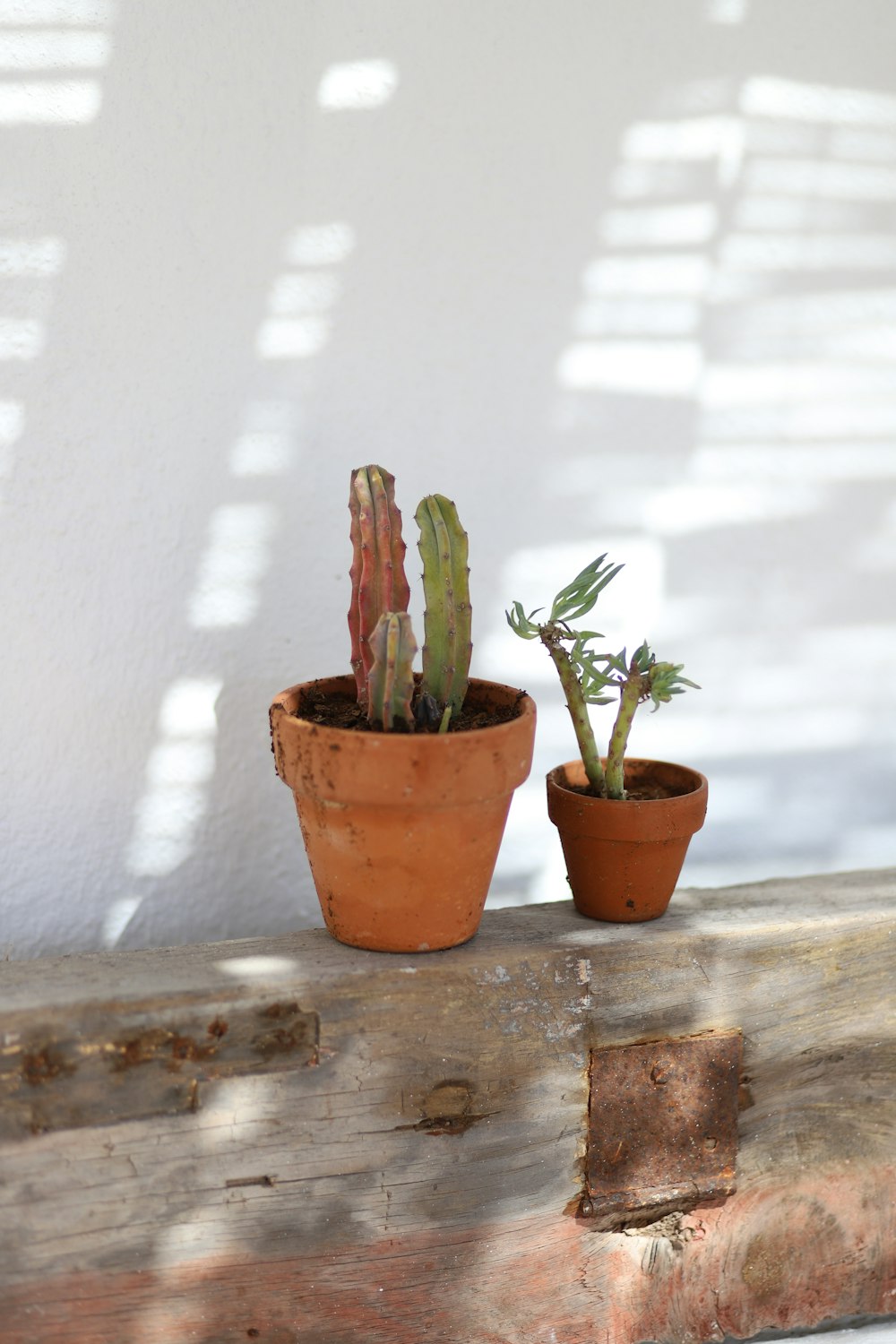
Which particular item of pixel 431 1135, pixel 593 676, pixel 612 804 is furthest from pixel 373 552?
pixel 431 1135

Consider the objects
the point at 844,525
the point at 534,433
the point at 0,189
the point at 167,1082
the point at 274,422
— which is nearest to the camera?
the point at 167,1082

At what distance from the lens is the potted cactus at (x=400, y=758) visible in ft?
3.94

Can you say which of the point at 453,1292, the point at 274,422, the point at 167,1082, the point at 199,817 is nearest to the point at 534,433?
the point at 274,422

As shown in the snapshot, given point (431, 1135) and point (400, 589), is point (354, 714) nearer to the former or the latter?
point (400, 589)

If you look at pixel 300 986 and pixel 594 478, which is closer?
pixel 300 986

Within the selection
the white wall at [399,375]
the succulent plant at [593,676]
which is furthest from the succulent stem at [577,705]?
the white wall at [399,375]

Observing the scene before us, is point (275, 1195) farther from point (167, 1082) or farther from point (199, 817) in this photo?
point (199, 817)

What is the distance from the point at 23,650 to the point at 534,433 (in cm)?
71

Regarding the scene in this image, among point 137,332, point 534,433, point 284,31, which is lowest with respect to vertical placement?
point 534,433

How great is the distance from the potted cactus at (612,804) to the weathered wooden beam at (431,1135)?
0.19ft

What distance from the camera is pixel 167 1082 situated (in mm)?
1192

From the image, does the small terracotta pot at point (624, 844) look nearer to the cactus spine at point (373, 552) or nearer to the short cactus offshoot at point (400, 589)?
the short cactus offshoot at point (400, 589)

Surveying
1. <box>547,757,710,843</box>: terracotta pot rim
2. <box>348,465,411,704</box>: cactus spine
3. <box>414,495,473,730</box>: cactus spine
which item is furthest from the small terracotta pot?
<box>348,465,411,704</box>: cactus spine

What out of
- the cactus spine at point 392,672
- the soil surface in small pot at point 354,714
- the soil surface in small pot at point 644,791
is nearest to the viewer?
the cactus spine at point 392,672
